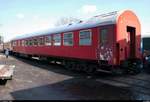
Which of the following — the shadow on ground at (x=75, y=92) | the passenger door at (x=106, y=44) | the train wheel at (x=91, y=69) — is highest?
the passenger door at (x=106, y=44)

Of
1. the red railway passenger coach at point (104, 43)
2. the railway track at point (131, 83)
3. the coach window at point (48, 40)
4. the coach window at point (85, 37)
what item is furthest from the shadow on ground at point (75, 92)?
the coach window at point (48, 40)

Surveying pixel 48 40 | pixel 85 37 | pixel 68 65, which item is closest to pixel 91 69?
pixel 85 37

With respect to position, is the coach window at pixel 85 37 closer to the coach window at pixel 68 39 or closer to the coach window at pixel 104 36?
the coach window at pixel 104 36

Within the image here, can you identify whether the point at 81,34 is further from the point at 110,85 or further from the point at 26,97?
the point at 26,97

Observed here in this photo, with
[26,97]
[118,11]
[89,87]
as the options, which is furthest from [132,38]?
[26,97]

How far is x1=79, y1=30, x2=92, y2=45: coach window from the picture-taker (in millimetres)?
14832

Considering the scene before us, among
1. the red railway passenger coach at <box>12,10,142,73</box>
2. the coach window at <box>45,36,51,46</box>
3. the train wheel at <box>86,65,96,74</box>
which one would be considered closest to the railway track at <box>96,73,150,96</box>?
the red railway passenger coach at <box>12,10,142,73</box>

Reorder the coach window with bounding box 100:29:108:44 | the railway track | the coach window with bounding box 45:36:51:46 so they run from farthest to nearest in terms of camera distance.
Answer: the coach window with bounding box 45:36:51:46 < the coach window with bounding box 100:29:108:44 < the railway track

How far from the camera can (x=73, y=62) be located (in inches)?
665

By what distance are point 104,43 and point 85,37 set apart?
1.95m

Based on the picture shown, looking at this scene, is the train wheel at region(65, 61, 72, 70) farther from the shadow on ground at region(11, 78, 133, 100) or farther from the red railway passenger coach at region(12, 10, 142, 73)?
the shadow on ground at region(11, 78, 133, 100)

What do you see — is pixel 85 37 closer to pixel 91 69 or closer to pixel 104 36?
pixel 104 36

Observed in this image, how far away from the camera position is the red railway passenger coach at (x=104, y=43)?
13164 mm

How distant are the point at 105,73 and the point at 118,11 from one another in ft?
13.2
